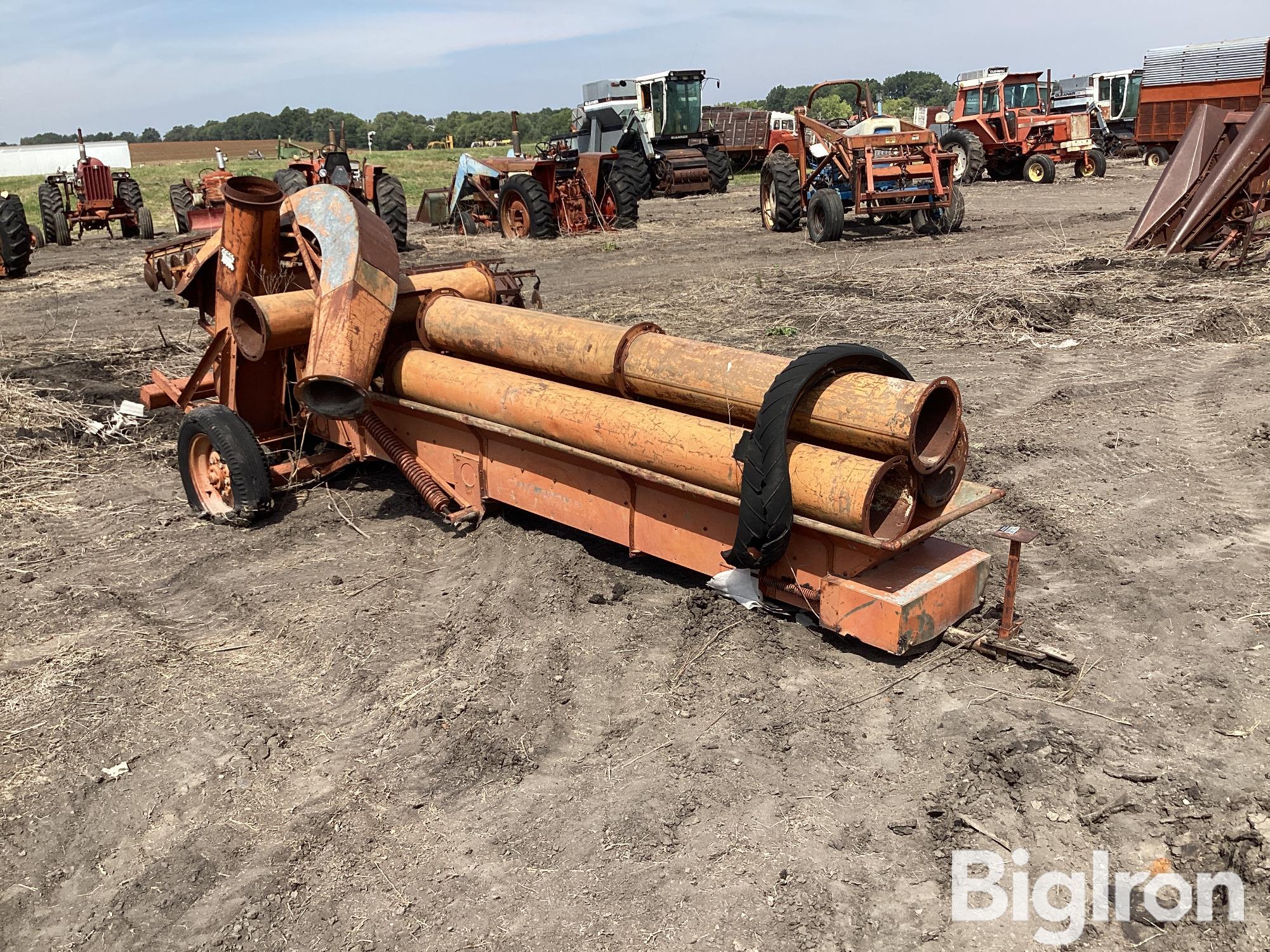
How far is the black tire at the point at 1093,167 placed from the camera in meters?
26.4

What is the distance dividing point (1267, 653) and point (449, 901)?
3.23m

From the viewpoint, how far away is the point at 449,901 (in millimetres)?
3082

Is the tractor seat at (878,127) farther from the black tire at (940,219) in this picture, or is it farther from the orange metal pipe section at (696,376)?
the orange metal pipe section at (696,376)

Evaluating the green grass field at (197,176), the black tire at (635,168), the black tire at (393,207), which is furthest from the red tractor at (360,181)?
the green grass field at (197,176)

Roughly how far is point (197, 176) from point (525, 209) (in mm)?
24418

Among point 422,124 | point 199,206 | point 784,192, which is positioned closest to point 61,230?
point 199,206

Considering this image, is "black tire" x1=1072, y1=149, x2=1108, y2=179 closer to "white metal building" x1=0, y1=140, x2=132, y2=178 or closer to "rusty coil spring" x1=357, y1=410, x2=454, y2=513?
"rusty coil spring" x1=357, y1=410, x2=454, y2=513

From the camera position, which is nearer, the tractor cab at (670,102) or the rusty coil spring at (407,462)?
the rusty coil spring at (407,462)

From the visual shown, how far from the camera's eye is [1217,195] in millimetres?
12234

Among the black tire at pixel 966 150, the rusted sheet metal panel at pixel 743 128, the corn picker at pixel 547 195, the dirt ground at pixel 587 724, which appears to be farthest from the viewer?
the rusted sheet metal panel at pixel 743 128

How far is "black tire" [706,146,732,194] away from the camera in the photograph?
28719 millimetres

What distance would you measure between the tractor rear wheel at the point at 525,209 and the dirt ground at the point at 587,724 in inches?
480

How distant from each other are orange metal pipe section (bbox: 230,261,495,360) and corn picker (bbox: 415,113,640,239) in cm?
1261

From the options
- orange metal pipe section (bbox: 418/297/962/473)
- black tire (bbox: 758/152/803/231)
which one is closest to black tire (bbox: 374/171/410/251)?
black tire (bbox: 758/152/803/231)
